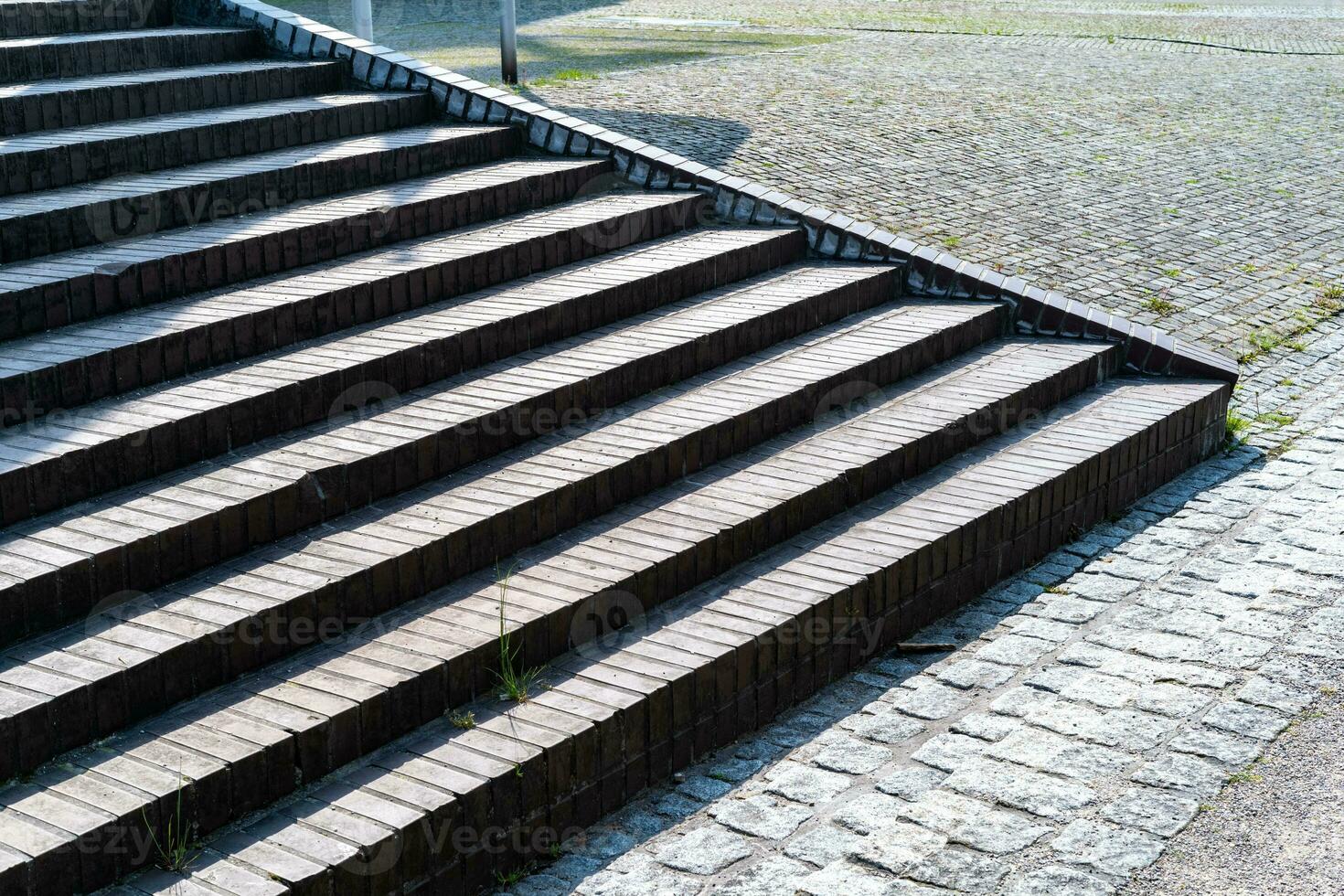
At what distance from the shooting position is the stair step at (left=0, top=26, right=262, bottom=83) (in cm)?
733

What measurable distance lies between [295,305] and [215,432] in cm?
87

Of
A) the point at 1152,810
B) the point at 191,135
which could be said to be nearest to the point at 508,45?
the point at 191,135

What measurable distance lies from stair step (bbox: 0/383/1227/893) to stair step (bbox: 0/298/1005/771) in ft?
0.30

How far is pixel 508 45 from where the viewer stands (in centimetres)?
1306

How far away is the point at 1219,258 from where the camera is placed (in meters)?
9.17

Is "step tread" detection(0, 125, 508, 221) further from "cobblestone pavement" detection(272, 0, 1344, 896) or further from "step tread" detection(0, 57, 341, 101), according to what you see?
"cobblestone pavement" detection(272, 0, 1344, 896)

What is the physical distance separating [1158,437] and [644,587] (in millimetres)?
2844

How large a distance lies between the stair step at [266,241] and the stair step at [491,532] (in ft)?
4.75

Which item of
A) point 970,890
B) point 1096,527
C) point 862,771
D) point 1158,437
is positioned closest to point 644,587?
point 862,771

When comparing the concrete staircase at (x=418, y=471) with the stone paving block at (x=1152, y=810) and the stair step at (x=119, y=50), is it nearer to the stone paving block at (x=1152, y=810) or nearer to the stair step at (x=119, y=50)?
the stair step at (x=119, y=50)

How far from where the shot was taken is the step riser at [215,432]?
432cm

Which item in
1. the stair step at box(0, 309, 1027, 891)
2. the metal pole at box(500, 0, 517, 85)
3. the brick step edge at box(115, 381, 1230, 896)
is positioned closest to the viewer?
the brick step edge at box(115, 381, 1230, 896)

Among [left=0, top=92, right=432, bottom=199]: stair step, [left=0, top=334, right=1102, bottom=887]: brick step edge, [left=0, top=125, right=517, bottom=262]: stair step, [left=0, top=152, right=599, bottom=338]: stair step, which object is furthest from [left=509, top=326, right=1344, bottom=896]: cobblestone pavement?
[left=0, top=92, right=432, bottom=199]: stair step

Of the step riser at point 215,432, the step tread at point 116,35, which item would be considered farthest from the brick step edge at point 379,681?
the step tread at point 116,35
